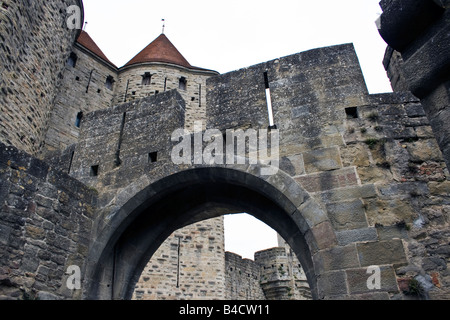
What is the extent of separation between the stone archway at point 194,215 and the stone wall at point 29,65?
11.6ft

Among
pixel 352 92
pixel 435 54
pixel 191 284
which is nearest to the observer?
pixel 435 54

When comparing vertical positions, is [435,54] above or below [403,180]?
below

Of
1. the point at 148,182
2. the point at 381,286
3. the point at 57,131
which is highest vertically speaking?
the point at 57,131

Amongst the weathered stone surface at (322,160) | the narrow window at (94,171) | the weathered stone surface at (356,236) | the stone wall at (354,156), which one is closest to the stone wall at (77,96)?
the narrow window at (94,171)

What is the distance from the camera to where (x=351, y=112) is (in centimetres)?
469

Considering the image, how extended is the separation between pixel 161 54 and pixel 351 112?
13.5m

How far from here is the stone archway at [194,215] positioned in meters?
4.25

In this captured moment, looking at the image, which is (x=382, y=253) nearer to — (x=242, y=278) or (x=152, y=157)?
(x=152, y=157)

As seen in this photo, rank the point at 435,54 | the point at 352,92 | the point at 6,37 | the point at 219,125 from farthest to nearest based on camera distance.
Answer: the point at 6,37 < the point at 219,125 < the point at 352,92 < the point at 435,54

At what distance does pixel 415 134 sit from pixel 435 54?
2.50 metres

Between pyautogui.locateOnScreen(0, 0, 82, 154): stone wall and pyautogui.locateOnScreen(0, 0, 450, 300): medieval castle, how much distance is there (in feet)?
0.30

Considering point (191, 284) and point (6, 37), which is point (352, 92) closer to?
point (6, 37)

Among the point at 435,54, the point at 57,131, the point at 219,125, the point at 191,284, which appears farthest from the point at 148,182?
the point at 57,131

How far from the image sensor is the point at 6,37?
719 cm
